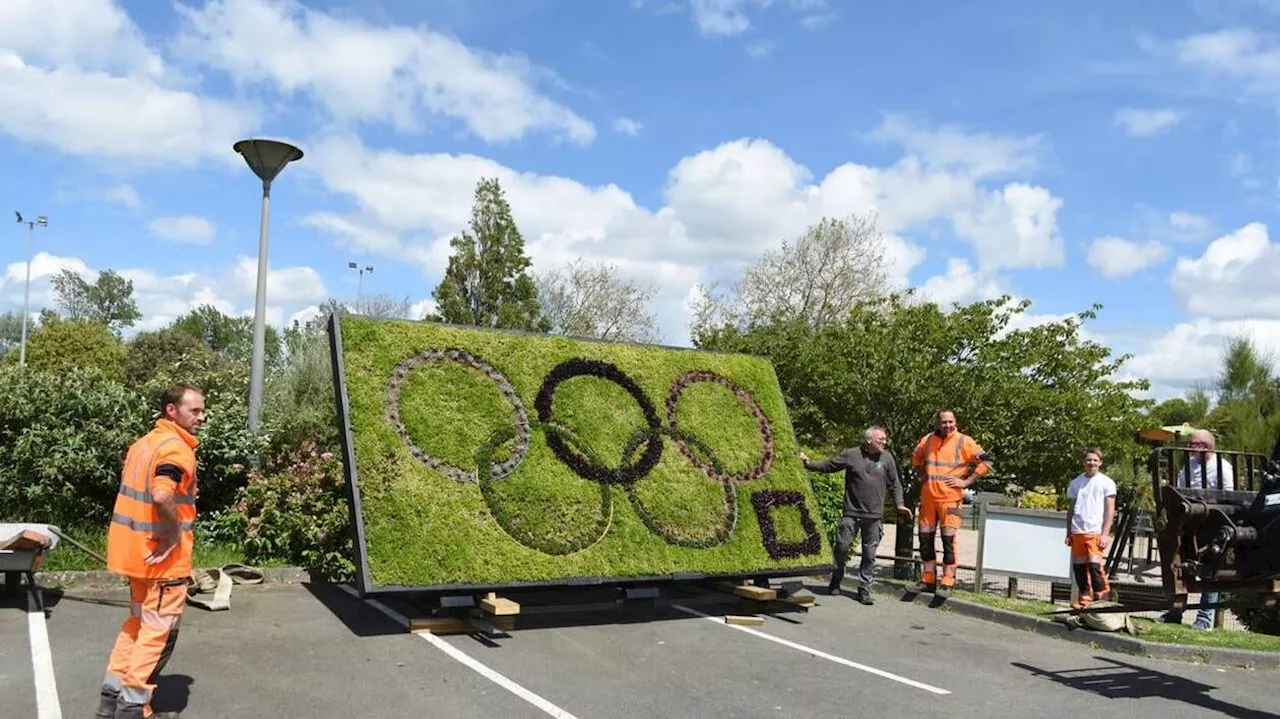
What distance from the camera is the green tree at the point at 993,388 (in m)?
12.6

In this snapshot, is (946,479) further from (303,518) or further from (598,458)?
(303,518)

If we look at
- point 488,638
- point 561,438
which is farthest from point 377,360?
point 488,638

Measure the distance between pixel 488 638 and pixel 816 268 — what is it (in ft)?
99.1

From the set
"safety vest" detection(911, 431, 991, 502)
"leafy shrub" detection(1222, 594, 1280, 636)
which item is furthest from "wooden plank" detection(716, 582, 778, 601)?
"leafy shrub" detection(1222, 594, 1280, 636)

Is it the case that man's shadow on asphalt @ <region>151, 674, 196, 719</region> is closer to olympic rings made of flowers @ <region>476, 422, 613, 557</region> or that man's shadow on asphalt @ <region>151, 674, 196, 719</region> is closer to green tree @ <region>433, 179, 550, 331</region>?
olympic rings made of flowers @ <region>476, 422, 613, 557</region>

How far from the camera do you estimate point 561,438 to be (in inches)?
376

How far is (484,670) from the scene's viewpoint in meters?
7.03

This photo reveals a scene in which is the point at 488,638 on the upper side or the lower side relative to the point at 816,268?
lower

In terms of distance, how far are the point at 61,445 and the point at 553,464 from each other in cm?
543

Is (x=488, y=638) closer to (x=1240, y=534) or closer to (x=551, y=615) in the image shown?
(x=551, y=615)

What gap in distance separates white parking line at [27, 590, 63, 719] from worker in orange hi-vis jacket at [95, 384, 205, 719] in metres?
0.64

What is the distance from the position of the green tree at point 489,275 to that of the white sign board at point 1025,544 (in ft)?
79.9

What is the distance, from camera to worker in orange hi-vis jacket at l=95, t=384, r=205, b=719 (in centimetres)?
520

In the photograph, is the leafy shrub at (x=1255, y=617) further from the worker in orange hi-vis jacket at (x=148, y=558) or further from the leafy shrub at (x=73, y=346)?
the leafy shrub at (x=73, y=346)
